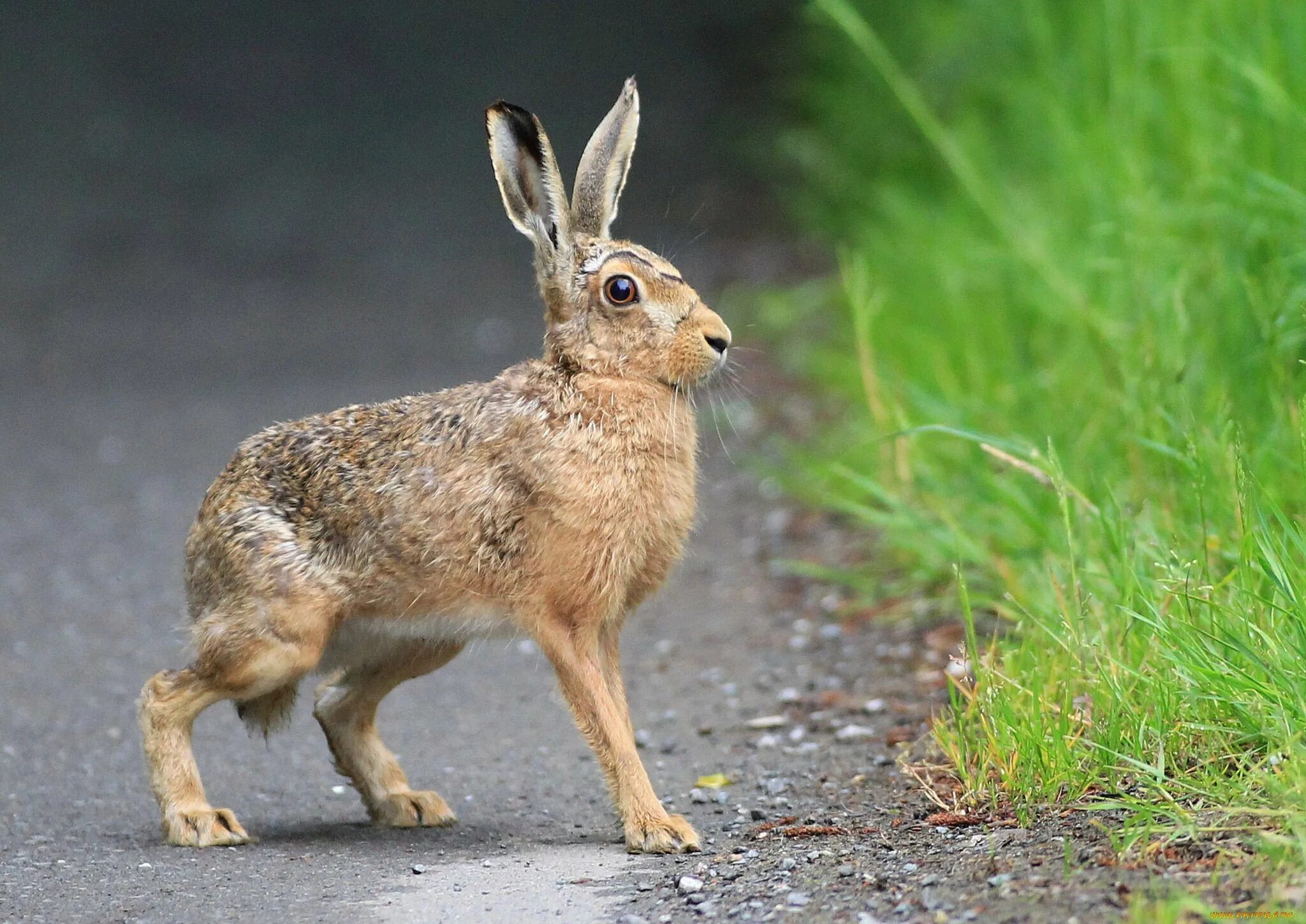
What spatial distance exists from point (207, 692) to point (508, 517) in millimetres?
878

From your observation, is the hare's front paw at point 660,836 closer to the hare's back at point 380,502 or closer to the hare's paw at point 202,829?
the hare's back at point 380,502

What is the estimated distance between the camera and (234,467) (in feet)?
14.4

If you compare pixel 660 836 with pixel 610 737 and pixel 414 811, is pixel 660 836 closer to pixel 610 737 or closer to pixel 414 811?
pixel 610 737

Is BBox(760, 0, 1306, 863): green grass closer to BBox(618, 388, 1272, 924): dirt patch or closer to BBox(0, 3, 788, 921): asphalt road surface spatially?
BBox(618, 388, 1272, 924): dirt patch

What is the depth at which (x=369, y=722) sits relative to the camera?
14.5ft

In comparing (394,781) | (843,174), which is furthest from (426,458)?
(843,174)

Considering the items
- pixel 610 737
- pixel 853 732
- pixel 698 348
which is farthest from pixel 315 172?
pixel 610 737

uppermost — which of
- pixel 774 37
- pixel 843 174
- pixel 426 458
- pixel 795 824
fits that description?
pixel 774 37

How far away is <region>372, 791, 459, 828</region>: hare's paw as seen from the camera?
4.29 m

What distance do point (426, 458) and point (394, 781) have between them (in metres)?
0.86

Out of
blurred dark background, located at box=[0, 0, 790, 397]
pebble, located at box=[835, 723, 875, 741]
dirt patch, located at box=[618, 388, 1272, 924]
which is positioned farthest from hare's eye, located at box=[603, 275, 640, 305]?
blurred dark background, located at box=[0, 0, 790, 397]

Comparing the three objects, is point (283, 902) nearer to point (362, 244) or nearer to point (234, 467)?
point (234, 467)

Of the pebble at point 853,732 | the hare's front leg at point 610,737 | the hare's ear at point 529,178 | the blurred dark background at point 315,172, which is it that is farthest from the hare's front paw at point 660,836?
the blurred dark background at point 315,172

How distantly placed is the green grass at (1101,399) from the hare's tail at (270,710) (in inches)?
66.4
